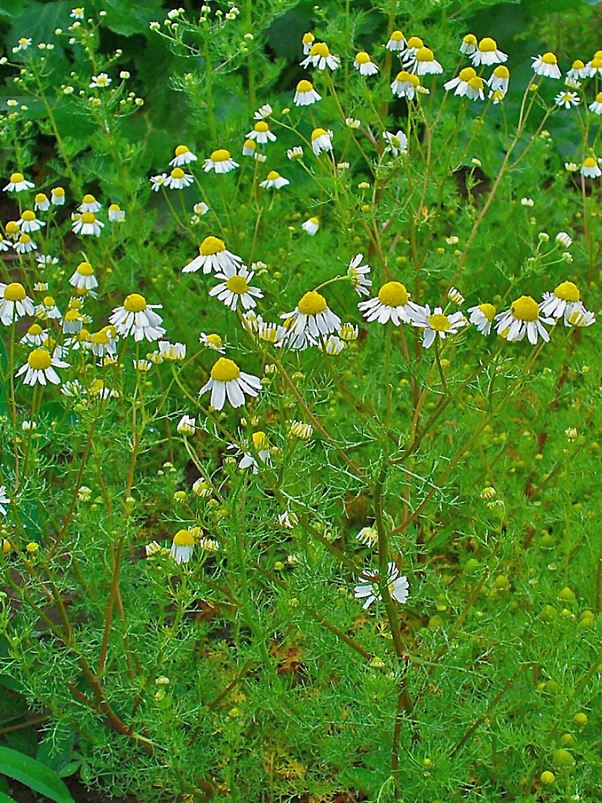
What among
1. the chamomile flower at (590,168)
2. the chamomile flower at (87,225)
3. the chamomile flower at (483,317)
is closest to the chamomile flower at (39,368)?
the chamomile flower at (483,317)

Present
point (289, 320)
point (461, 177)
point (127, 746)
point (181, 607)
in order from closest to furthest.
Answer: point (289, 320), point (181, 607), point (127, 746), point (461, 177)

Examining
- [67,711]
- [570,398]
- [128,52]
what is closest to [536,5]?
[128,52]

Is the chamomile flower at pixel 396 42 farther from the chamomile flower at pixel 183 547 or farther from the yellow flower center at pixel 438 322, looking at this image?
the chamomile flower at pixel 183 547

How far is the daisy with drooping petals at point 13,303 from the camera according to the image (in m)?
2.03

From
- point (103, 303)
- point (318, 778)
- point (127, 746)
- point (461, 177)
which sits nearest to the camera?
point (127, 746)

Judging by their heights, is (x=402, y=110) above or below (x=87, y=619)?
above

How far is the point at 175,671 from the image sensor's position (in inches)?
85.5

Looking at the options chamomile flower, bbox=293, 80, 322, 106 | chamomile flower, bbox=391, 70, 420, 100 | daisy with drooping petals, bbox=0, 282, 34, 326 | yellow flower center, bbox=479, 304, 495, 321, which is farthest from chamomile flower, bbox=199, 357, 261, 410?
chamomile flower, bbox=293, 80, 322, 106

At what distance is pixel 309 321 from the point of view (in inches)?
62.7

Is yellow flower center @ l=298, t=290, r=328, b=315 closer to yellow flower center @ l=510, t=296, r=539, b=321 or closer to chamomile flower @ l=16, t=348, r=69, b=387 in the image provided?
yellow flower center @ l=510, t=296, r=539, b=321

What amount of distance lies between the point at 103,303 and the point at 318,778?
2013 mm

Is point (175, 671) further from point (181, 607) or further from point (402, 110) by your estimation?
point (402, 110)

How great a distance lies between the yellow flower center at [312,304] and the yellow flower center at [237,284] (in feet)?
0.37

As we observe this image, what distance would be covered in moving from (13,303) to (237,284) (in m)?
0.66
